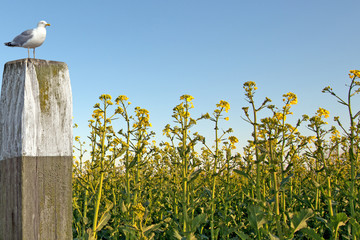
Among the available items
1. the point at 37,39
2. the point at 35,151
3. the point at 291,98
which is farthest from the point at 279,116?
the point at 37,39

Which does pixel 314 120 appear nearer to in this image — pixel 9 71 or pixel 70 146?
pixel 70 146

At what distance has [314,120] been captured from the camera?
3895mm

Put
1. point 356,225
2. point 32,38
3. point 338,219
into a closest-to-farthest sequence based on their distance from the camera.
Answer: point 338,219 → point 356,225 → point 32,38

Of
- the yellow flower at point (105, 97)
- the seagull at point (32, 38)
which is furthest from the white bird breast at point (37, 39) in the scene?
the yellow flower at point (105, 97)

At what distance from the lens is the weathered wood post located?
5.60ft

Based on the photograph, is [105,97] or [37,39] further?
[105,97]

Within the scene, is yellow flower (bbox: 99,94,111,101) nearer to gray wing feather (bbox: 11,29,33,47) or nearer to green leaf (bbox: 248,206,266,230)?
gray wing feather (bbox: 11,29,33,47)

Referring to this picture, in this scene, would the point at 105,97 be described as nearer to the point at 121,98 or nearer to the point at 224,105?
the point at 121,98

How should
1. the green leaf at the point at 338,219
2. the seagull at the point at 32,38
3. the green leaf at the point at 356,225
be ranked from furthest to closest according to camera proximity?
1. the seagull at the point at 32,38
2. the green leaf at the point at 356,225
3. the green leaf at the point at 338,219

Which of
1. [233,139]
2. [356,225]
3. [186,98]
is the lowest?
[356,225]

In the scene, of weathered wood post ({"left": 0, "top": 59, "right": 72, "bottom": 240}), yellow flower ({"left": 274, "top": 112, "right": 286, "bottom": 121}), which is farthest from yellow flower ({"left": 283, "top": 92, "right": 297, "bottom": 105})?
weathered wood post ({"left": 0, "top": 59, "right": 72, "bottom": 240})

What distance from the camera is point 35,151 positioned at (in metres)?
1.74

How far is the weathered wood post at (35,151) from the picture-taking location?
67.2 inches

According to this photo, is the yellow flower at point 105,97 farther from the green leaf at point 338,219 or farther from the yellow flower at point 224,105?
the green leaf at point 338,219
